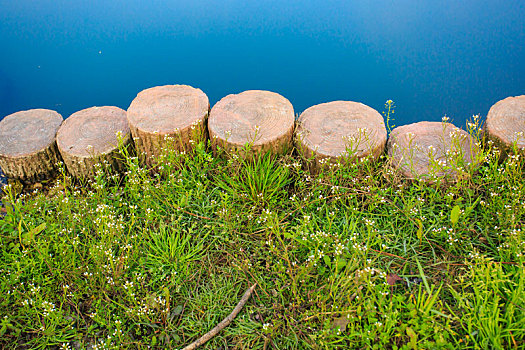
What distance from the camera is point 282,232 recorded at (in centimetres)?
321

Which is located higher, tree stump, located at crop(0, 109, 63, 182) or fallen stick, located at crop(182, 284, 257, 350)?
tree stump, located at crop(0, 109, 63, 182)

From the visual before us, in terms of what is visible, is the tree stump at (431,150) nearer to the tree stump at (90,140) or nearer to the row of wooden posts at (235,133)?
the row of wooden posts at (235,133)

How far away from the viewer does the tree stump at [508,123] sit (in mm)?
3350

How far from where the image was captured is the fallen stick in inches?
103

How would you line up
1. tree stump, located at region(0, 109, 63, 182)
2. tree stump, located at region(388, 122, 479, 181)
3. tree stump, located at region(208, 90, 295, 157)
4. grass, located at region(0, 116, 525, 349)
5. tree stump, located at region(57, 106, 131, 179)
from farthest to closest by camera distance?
tree stump, located at region(0, 109, 63, 182)
tree stump, located at region(57, 106, 131, 179)
tree stump, located at region(208, 90, 295, 157)
tree stump, located at region(388, 122, 479, 181)
grass, located at region(0, 116, 525, 349)

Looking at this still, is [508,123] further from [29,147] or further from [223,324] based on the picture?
[29,147]

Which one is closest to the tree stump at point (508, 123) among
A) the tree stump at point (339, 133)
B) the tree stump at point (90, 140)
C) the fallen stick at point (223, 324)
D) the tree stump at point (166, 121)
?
the tree stump at point (339, 133)

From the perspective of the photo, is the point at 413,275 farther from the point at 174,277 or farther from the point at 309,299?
the point at 174,277

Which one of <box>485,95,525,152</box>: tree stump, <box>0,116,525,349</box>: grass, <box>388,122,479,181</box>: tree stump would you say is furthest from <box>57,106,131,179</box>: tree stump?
<box>485,95,525,152</box>: tree stump

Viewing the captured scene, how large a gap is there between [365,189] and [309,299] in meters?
1.09

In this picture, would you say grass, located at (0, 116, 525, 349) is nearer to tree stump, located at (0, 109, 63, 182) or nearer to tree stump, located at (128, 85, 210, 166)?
tree stump, located at (128, 85, 210, 166)

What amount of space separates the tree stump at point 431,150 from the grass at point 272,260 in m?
0.10

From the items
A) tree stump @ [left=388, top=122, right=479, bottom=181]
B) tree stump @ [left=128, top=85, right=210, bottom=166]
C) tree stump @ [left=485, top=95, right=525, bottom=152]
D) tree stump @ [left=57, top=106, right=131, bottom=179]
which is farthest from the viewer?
tree stump @ [left=57, top=106, right=131, bottom=179]

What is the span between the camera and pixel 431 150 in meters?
3.11
